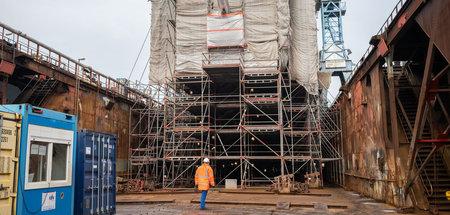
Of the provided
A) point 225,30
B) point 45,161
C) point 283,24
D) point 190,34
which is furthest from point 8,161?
point 283,24

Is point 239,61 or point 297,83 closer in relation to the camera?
point 239,61

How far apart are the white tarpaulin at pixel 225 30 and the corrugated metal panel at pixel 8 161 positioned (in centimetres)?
1774

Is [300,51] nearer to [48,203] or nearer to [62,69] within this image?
[62,69]

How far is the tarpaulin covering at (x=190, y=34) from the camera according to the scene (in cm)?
2470

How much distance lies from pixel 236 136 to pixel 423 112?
52.7ft

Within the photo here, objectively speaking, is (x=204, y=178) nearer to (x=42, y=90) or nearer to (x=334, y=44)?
(x=42, y=90)

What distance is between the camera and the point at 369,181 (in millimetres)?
16797

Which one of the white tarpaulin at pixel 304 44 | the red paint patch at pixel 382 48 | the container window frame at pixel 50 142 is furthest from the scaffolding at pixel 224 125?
the container window frame at pixel 50 142

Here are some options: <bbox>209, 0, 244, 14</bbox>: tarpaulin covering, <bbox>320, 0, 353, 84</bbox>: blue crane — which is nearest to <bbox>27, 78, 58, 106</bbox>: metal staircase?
<bbox>209, 0, 244, 14</bbox>: tarpaulin covering

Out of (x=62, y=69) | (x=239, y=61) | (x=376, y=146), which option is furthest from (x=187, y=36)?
(x=376, y=146)

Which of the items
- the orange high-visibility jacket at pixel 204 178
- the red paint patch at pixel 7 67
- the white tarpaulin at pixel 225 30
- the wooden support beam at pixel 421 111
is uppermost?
the white tarpaulin at pixel 225 30

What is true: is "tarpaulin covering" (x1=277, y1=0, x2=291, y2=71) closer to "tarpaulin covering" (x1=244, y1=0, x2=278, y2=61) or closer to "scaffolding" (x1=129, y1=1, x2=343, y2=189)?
"tarpaulin covering" (x1=244, y1=0, x2=278, y2=61)

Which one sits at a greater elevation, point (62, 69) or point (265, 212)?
point (62, 69)

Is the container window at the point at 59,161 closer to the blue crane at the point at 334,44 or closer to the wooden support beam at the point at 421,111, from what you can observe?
the wooden support beam at the point at 421,111
